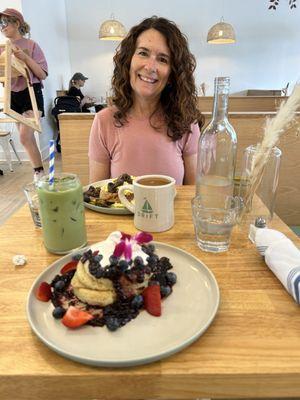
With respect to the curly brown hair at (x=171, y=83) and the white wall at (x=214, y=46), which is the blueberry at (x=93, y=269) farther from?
the white wall at (x=214, y=46)

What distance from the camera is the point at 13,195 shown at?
11.2 ft

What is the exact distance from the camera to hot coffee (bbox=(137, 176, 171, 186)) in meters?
0.89

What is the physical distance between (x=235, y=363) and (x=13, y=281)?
0.46 meters

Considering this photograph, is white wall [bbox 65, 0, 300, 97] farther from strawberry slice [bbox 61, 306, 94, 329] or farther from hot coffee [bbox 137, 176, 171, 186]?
strawberry slice [bbox 61, 306, 94, 329]

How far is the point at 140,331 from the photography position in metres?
0.52

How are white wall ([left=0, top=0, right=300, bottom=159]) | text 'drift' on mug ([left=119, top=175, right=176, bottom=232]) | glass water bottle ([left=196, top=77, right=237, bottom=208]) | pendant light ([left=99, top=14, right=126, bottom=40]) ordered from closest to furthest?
text 'drift' on mug ([left=119, top=175, right=176, bottom=232]) → glass water bottle ([left=196, top=77, right=237, bottom=208]) → pendant light ([left=99, top=14, right=126, bottom=40]) → white wall ([left=0, top=0, right=300, bottom=159])

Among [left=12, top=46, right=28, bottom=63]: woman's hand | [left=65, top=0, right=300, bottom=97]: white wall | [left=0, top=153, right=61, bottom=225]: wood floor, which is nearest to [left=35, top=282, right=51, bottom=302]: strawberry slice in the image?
[left=0, top=153, right=61, bottom=225]: wood floor

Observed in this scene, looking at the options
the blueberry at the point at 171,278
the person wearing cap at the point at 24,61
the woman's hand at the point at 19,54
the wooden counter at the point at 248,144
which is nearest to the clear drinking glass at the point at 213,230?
the blueberry at the point at 171,278

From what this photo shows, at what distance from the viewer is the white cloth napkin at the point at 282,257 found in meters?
0.60

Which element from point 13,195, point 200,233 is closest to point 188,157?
point 200,233

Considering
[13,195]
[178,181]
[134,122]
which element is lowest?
[13,195]

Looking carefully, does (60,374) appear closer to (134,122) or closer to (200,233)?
(200,233)

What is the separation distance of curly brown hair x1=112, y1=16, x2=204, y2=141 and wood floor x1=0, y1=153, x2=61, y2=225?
1809 millimetres

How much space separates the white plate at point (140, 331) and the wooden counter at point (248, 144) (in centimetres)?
148
